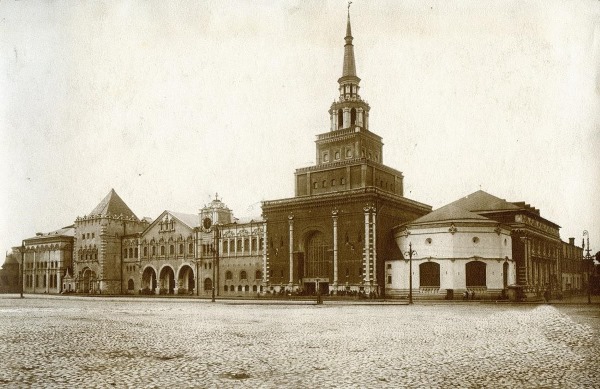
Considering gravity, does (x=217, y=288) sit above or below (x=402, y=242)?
below

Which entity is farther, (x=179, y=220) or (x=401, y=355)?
(x=179, y=220)

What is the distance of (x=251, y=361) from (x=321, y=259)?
165ft

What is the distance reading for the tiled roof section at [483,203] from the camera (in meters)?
67.4

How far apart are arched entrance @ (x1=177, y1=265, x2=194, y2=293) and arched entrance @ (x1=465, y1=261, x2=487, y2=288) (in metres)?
40.5

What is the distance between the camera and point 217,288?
7681cm

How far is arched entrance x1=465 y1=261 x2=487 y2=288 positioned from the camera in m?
56.2

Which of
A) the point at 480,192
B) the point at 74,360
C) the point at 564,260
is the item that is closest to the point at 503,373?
the point at 74,360

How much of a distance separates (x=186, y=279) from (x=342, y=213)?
30.6m

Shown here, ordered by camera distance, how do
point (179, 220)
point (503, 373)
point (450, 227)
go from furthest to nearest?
point (179, 220) → point (450, 227) → point (503, 373)

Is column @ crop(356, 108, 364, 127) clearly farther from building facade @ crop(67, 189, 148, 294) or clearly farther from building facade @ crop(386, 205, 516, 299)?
building facade @ crop(67, 189, 148, 294)

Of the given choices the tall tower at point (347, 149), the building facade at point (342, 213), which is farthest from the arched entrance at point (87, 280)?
the tall tower at point (347, 149)

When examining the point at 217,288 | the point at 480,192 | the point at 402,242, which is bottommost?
the point at 217,288

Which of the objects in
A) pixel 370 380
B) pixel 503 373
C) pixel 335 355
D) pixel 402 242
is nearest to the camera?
pixel 370 380

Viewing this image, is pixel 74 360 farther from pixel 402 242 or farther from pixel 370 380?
pixel 402 242
